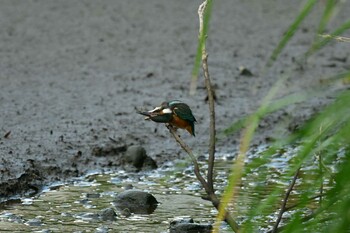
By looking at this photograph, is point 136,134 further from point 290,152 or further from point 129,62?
point 129,62

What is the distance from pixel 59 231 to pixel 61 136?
4.94 feet

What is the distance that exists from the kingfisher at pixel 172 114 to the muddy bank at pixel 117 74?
104 cm

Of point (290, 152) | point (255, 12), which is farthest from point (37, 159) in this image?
point (255, 12)

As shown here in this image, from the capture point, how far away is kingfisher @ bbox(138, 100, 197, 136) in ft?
8.36

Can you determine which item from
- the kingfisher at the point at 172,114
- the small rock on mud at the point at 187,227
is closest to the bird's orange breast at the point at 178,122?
the kingfisher at the point at 172,114

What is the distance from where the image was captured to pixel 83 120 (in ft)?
16.9

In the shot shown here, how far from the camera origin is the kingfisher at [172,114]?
2547 mm

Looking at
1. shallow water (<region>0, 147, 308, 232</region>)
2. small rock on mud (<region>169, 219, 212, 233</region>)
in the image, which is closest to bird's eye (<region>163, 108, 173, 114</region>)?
shallow water (<region>0, 147, 308, 232</region>)

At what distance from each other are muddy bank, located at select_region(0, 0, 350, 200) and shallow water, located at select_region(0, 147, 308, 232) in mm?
175

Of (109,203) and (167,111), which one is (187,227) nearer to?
(109,203)

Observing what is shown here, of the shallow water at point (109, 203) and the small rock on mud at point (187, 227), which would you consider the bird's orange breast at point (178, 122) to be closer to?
the shallow water at point (109, 203)

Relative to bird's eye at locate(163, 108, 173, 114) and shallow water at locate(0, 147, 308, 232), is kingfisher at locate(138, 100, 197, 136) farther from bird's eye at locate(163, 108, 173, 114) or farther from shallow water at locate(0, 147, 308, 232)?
shallow water at locate(0, 147, 308, 232)

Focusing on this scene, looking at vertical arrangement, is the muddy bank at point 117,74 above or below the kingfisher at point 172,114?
above

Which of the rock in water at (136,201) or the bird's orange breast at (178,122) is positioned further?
the rock in water at (136,201)
